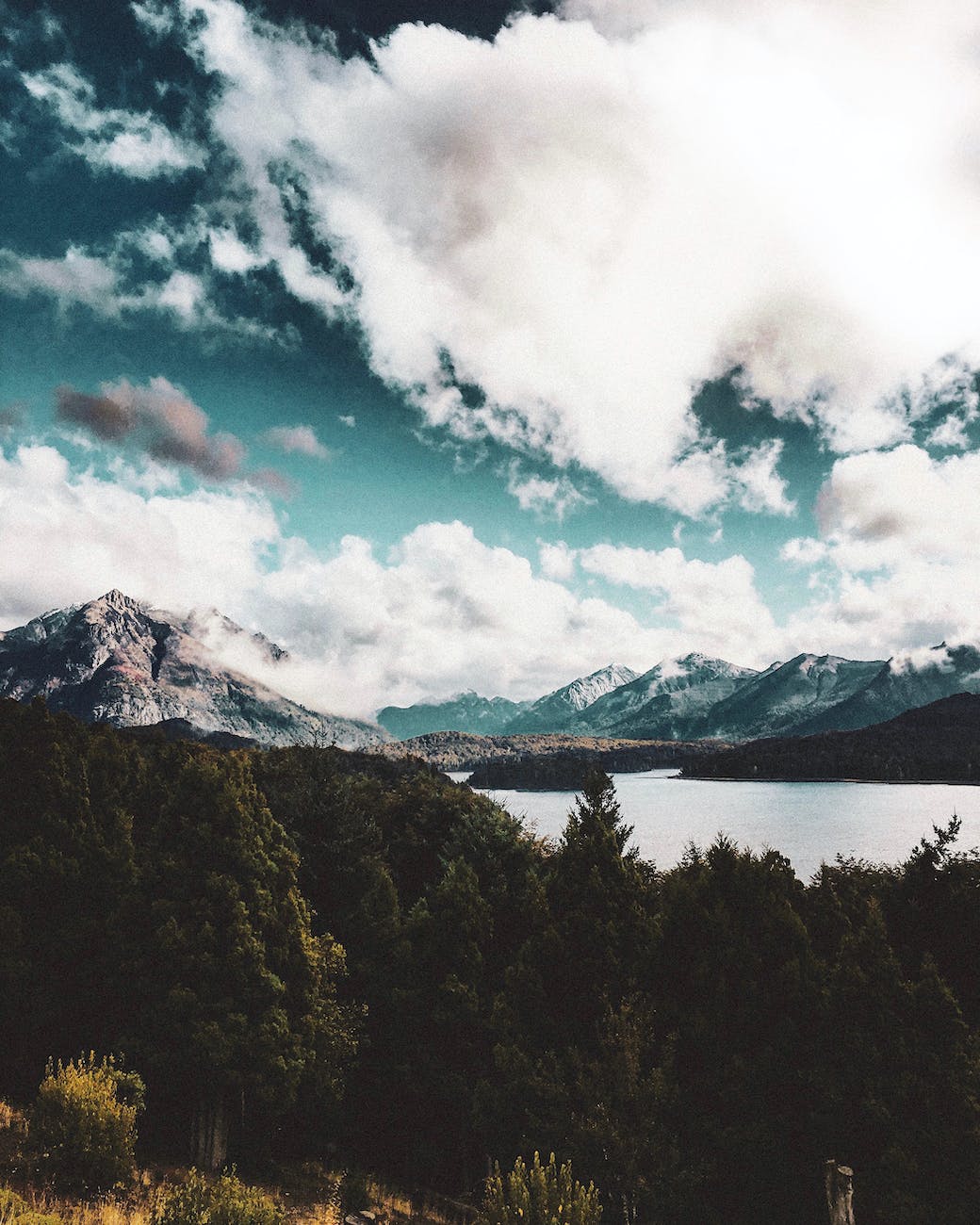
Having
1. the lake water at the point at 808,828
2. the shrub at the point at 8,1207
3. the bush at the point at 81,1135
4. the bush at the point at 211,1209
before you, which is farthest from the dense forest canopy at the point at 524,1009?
the lake water at the point at 808,828

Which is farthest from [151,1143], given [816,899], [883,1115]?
[816,899]

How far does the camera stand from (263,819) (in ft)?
89.6

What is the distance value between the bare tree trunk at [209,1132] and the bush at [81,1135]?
547cm

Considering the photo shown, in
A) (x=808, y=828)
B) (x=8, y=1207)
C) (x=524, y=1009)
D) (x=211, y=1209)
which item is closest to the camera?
(x=8, y=1207)

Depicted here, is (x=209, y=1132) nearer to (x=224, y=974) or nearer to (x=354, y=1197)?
(x=224, y=974)

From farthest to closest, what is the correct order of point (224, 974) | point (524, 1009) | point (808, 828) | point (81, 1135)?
point (808, 828) → point (524, 1009) → point (224, 974) → point (81, 1135)

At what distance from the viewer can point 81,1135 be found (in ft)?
53.2

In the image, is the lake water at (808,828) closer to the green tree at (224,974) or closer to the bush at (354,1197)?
the green tree at (224,974)

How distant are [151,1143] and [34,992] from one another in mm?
6956

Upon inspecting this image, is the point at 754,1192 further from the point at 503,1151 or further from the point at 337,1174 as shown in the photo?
the point at 337,1174

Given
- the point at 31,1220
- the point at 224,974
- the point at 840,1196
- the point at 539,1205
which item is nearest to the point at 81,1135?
the point at 224,974

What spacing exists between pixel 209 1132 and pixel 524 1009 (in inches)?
432

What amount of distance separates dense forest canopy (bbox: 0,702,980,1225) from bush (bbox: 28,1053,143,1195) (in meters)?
4.57

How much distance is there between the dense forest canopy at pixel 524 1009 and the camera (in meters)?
19.8
